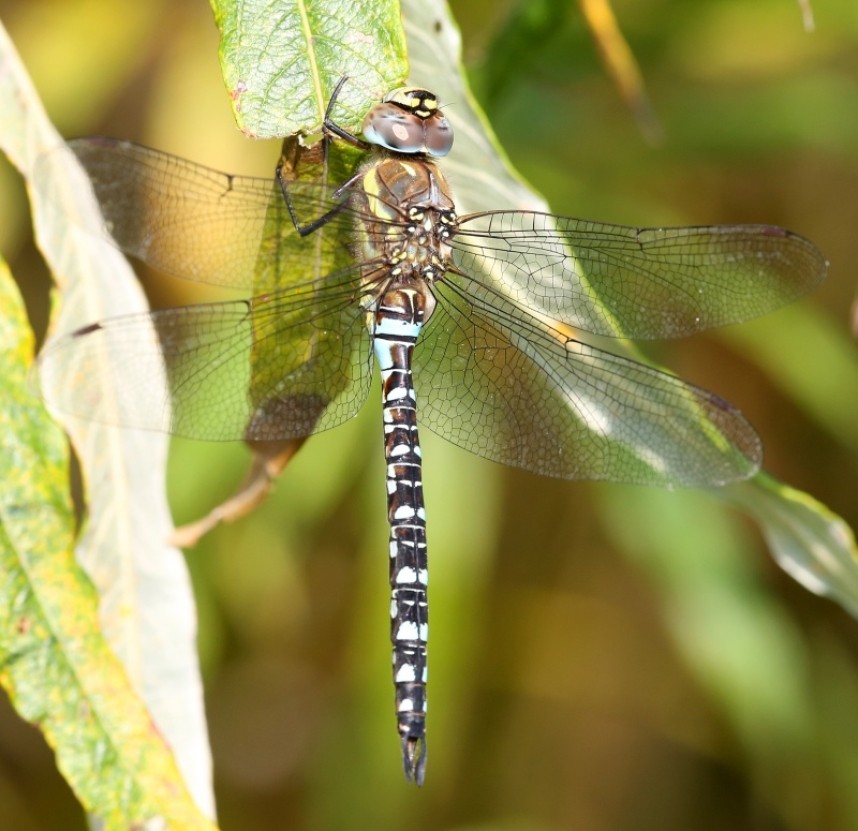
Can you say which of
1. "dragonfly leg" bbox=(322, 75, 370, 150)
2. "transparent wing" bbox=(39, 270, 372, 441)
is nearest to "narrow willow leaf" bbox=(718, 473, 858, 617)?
"transparent wing" bbox=(39, 270, 372, 441)

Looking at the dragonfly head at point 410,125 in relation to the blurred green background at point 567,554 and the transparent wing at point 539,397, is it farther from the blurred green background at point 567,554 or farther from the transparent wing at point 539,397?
the blurred green background at point 567,554

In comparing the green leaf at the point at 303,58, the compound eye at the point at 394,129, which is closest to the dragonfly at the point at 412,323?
the compound eye at the point at 394,129

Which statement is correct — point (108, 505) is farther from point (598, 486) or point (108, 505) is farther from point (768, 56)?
point (768, 56)

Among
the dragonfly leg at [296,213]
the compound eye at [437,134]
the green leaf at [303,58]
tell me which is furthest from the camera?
the compound eye at [437,134]

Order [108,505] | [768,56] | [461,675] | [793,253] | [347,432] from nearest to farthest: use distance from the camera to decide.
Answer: [108,505], [793,253], [347,432], [461,675], [768,56]

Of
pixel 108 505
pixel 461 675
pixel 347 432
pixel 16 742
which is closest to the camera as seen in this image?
pixel 108 505

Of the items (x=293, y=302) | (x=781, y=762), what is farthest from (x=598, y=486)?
(x=293, y=302)
